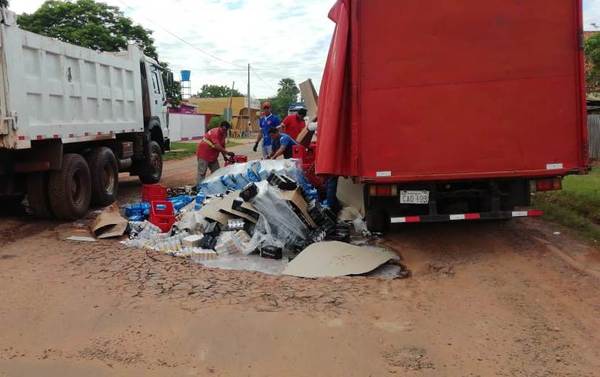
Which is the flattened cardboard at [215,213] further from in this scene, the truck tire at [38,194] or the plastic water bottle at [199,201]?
the truck tire at [38,194]

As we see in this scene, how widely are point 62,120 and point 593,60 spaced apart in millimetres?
15421

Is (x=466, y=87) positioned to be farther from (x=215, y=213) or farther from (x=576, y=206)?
(x=576, y=206)

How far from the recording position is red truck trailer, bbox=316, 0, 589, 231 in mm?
5645

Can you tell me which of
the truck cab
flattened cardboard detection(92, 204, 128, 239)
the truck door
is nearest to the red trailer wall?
flattened cardboard detection(92, 204, 128, 239)

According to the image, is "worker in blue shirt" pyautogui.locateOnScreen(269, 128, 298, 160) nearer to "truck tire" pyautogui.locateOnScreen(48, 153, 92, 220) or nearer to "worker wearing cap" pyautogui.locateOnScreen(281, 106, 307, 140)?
"worker wearing cap" pyautogui.locateOnScreen(281, 106, 307, 140)

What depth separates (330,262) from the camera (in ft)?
18.1

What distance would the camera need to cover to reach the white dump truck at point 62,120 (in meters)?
6.71

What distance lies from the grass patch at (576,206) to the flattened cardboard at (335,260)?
2782mm

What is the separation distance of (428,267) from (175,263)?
8.17 ft

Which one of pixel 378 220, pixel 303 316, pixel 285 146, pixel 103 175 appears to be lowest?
pixel 303 316

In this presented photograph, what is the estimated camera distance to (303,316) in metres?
4.17

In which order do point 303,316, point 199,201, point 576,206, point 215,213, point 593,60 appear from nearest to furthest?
point 303,316 < point 215,213 < point 199,201 < point 576,206 < point 593,60

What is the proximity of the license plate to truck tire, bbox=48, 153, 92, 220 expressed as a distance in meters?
4.58

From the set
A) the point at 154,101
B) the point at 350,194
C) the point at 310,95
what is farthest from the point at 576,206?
the point at 154,101
